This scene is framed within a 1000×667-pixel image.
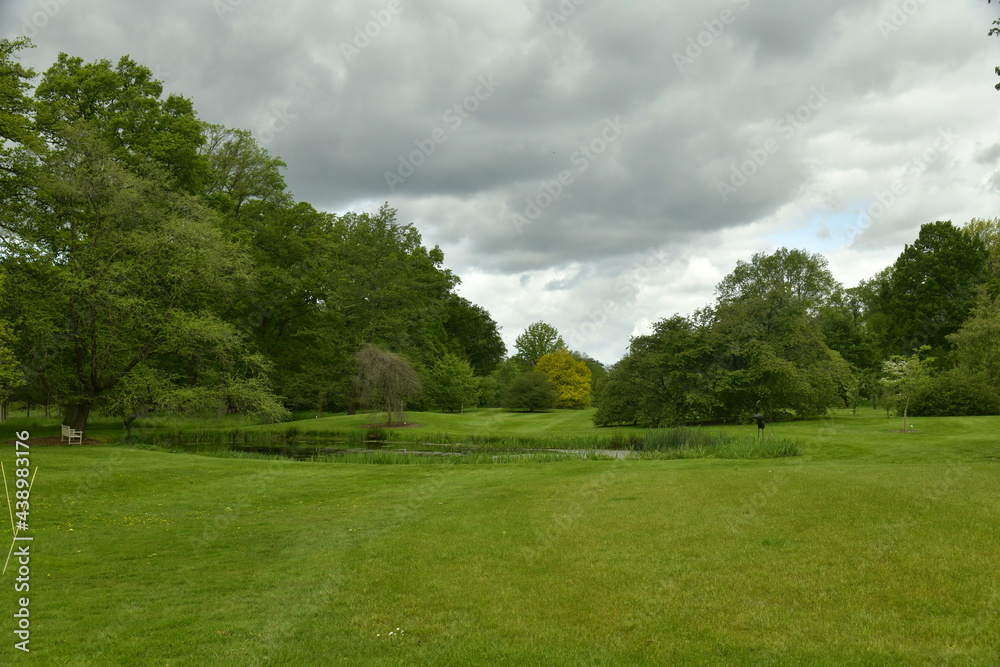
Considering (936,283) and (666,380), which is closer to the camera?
(666,380)

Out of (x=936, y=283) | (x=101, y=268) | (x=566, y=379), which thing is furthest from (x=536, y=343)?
(x=101, y=268)

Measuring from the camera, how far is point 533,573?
326 inches

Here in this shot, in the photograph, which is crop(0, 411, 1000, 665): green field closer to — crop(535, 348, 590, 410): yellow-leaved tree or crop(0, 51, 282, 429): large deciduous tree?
crop(0, 51, 282, 429): large deciduous tree

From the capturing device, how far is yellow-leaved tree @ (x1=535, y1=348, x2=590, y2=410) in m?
67.7

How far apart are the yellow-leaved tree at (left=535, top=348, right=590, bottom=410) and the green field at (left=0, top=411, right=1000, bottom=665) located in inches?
2039

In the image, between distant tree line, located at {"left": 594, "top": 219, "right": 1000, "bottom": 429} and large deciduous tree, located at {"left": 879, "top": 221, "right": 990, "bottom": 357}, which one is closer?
distant tree line, located at {"left": 594, "top": 219, "right": 1000, "bottom": 429}

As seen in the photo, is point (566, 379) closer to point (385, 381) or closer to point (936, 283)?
point (385, 381)

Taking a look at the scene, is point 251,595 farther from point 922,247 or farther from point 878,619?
point 922,247

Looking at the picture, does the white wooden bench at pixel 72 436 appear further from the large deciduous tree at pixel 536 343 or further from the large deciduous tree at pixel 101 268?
the large deciduous tree at pixel 536 343

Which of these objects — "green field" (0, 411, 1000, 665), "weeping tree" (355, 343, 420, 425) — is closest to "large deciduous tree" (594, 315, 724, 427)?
"weeping tree" (355, 343, 420, 425)

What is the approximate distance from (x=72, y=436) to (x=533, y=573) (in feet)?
86.4

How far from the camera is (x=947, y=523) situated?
30.0 feet

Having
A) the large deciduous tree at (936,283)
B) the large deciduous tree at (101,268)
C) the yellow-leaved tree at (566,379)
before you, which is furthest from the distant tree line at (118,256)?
the large deciduous tree at (936,283)

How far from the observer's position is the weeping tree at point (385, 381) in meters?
41.2
